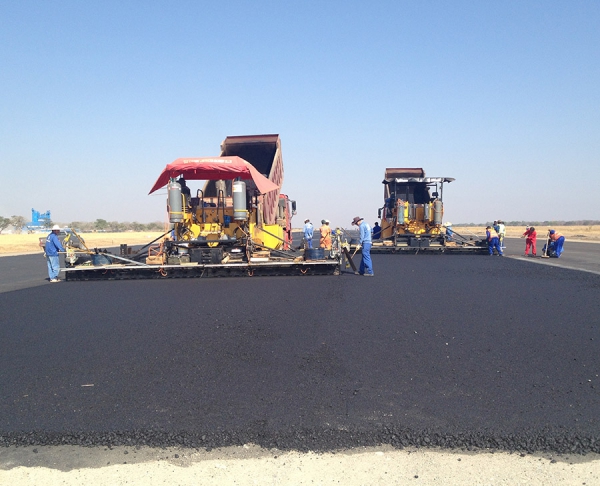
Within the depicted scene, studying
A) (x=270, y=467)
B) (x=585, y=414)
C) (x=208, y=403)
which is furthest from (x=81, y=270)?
(x=585, y=414)

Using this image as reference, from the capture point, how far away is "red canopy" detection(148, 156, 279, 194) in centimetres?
995

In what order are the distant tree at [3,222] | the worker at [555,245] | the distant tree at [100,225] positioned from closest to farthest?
the worker at [555,245] → the distant tree at [3,222] → the distant tree at [100,225]

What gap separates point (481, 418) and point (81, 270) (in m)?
9.51

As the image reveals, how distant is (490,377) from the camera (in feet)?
12.2

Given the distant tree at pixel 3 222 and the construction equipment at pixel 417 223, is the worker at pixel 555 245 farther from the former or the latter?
the distant tree at pixel 3 222

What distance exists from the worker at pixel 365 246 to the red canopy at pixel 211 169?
2.42 m

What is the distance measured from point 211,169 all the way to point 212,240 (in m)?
1.69

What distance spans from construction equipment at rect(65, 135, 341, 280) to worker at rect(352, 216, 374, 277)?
590mm

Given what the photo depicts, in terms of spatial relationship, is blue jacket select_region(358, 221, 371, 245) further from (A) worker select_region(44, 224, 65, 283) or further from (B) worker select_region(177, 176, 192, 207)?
(A) worker select_region(44, 224, 65, 283)

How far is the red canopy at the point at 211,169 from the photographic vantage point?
9.95m

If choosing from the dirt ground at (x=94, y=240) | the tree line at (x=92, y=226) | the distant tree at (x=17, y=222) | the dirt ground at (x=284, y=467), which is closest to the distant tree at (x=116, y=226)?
the tree line at (x=92, y=226)

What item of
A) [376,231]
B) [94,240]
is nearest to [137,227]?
[94,240]

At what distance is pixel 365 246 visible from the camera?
9.92 m

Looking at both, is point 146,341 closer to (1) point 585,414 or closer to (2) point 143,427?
(2) point 143,427
